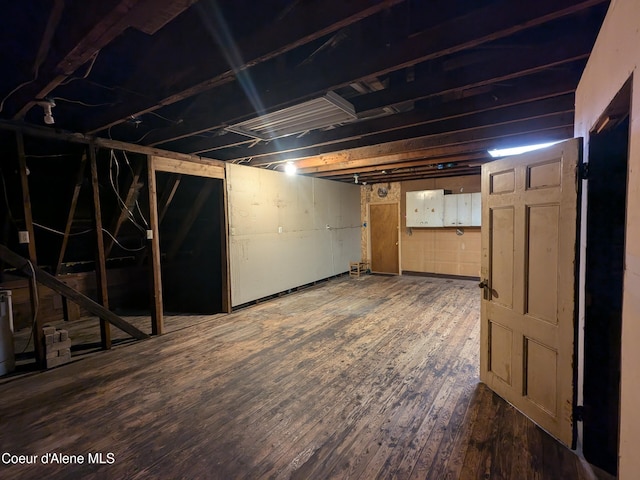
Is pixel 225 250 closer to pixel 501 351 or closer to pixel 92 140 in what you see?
pixel 92 140

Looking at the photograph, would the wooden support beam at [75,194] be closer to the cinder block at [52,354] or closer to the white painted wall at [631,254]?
the cinder block at [52,354]

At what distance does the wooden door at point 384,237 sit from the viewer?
789 centimetres

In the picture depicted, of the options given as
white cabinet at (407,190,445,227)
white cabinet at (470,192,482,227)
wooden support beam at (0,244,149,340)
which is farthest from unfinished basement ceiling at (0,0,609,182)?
white cabinet at (407,190,445,227)

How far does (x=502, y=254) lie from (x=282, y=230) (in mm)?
3940

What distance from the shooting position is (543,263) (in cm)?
199

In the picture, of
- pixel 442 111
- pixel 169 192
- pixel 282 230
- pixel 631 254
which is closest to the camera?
pixel 631 254

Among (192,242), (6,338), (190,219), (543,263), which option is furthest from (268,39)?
(192,242)

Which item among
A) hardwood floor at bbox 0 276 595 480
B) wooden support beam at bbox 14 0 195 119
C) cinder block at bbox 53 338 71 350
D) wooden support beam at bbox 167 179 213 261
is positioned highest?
wooden support beam at bbox 14 0 195 119

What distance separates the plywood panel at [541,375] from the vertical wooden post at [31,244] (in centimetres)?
418

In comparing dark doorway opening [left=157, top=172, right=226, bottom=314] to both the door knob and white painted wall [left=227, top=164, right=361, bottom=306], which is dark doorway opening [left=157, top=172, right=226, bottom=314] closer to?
white painted wall [left=227, top=164, right=361, bottom=306]

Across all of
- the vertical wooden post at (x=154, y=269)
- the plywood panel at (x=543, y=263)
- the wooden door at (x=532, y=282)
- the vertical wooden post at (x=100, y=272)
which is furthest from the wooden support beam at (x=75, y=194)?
the plywood panel at (x=543, y=263)

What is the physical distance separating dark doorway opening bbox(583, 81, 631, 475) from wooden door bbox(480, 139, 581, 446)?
0.26ft

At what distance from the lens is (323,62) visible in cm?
205

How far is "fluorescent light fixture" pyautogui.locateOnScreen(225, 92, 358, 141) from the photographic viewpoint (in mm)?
2520
